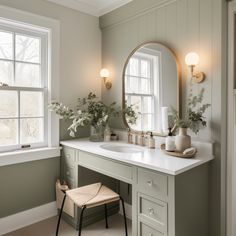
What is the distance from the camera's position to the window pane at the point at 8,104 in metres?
2.34

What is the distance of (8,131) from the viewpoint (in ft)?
7.83

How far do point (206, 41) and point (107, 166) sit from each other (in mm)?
1424

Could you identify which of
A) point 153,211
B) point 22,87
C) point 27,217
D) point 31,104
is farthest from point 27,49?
point 153,211

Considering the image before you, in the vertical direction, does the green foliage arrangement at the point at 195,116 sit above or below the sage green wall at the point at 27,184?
above

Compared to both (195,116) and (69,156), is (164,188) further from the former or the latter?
(69,156)

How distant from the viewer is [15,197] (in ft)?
7.77

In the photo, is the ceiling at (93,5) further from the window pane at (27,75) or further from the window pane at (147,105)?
the window pane at (147,105)

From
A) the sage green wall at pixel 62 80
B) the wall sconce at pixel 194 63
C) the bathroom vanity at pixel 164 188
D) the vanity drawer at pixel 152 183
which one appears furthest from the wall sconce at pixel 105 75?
the vanity drawer at pixel 152 183

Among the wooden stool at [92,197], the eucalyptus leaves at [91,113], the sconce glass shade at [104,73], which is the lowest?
the wooden stool at [92,197]

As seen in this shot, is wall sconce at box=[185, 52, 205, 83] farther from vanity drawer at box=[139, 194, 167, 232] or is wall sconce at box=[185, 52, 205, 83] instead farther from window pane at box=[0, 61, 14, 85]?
window pane at box=[0, 61, 14, 85]

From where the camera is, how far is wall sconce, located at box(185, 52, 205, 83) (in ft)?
6.34

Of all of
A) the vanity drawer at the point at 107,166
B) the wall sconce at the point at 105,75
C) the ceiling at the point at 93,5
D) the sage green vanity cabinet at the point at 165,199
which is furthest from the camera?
the wall sconce at the point at 105,75

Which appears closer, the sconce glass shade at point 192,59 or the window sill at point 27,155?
the sconce glass shade at point 192,59

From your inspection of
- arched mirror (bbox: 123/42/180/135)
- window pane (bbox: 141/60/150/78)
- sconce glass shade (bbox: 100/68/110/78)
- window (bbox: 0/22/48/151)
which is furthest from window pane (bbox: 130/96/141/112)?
window (bbox: 0/22/48/151)
